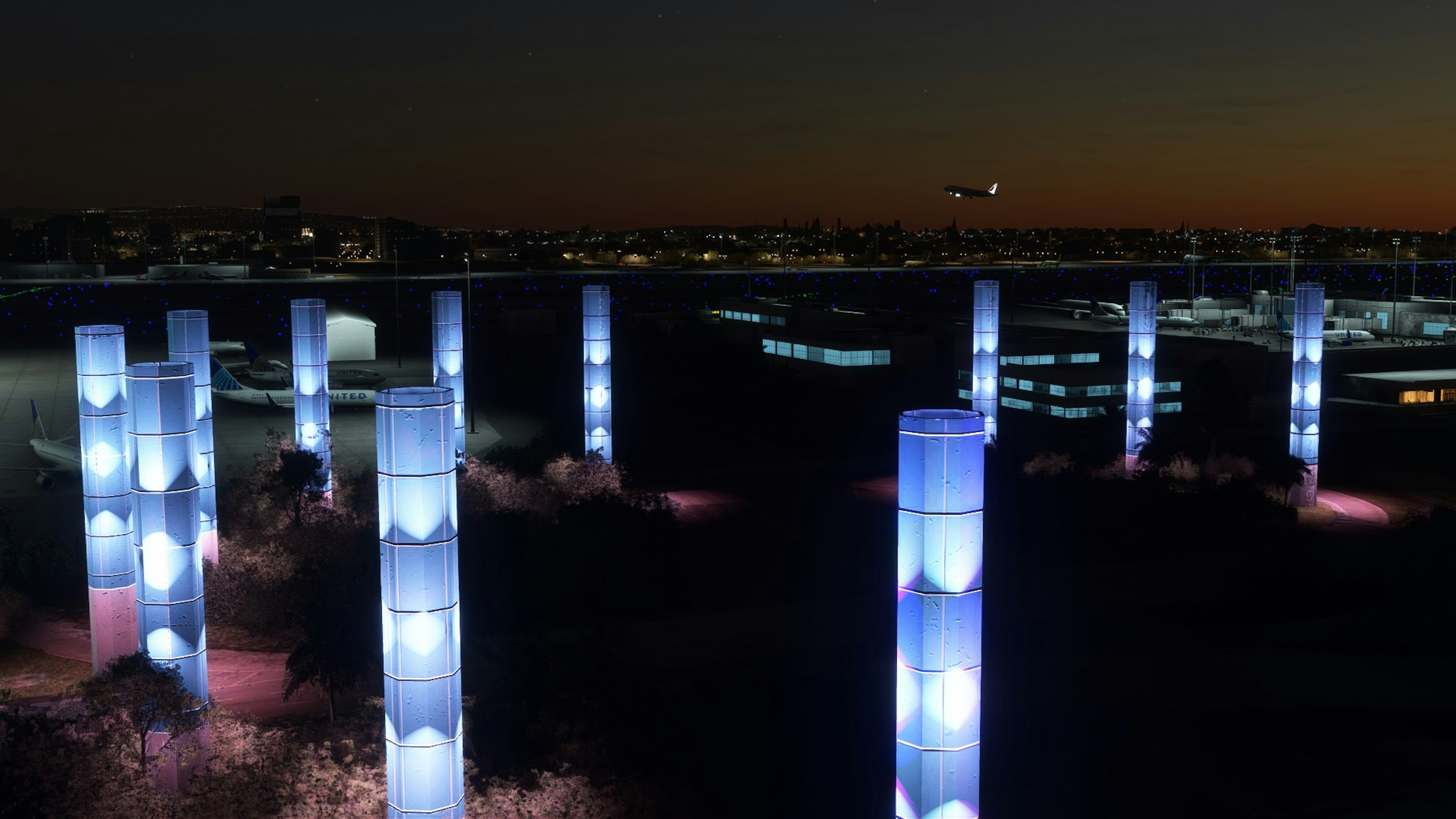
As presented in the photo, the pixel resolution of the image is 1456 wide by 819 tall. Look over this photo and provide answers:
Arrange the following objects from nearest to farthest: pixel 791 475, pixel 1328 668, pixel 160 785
→ 1. pixel 160 785
2. pixel 1328 668
3. pixel 791 475

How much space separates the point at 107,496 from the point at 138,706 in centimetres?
612

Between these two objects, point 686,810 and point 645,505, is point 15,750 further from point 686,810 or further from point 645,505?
point 645,505

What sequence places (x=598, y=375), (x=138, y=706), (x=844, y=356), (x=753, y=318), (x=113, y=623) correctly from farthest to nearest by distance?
(x=753, y=318)
(x=844, y=356)
(x=598, y=375)
(x=113, y=623)
(x=138, y=706)

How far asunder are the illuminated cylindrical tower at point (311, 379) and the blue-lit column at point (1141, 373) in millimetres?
24009

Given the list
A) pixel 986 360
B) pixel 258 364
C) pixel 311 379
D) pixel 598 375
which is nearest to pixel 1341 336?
pixel 986 360

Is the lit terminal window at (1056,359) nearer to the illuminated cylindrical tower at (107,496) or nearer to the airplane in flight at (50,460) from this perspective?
the airplane in flight at (50,460)

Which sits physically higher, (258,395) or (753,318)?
(753,318)

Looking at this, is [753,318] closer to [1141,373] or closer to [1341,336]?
[1341,336]

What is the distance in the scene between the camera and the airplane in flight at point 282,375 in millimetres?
57781

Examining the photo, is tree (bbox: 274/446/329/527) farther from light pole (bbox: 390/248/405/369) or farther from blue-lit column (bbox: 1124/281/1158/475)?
light pole (bbox: 390/248/405/369)

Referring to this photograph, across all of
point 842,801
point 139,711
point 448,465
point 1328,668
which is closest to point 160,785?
point 139,711

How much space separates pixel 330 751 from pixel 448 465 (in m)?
5.93

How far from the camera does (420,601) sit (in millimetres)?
14461

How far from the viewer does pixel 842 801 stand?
18.5 m
